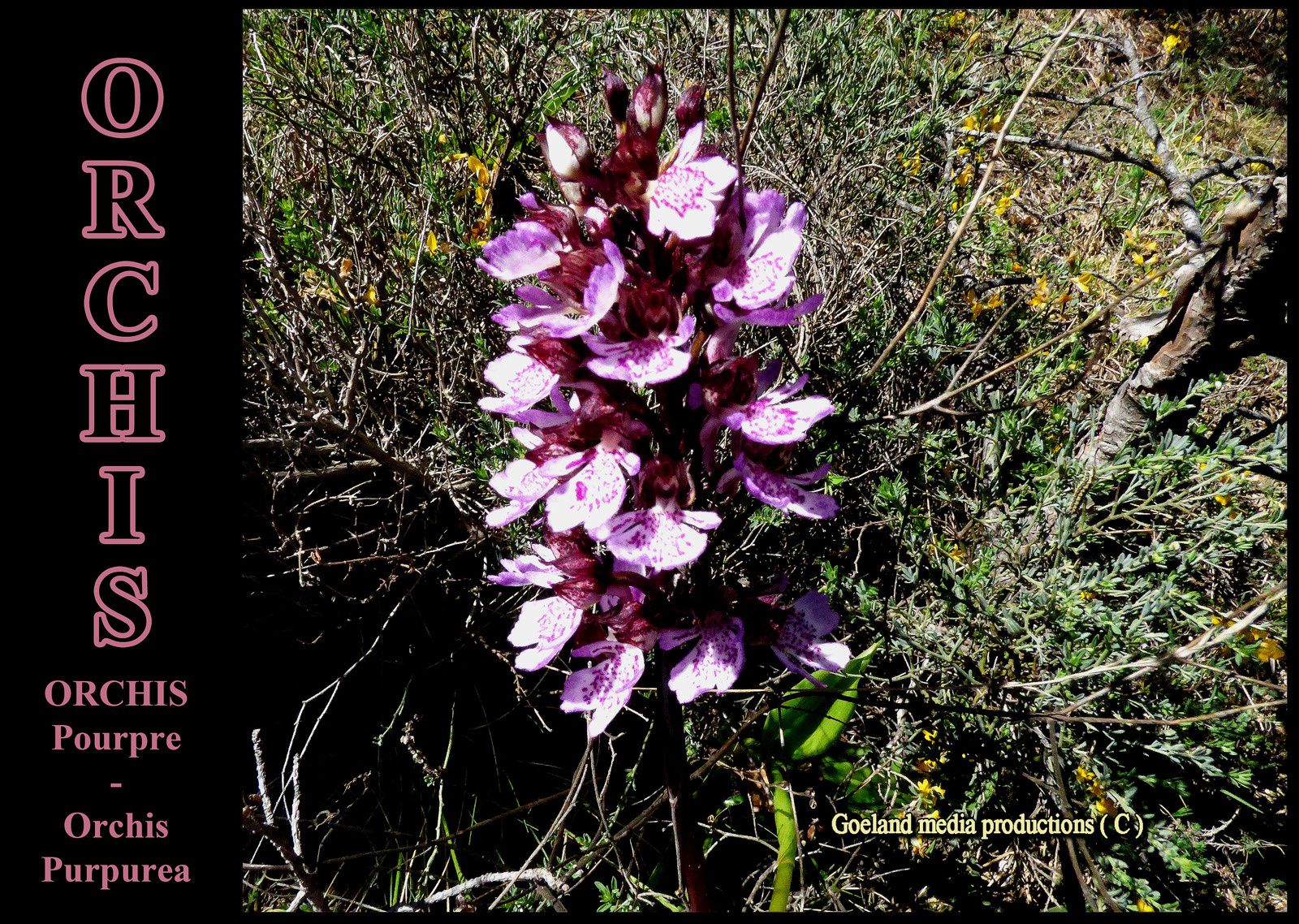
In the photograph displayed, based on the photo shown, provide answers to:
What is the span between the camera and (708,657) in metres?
1.05

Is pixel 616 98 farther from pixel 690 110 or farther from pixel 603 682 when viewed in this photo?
pixel 603 682

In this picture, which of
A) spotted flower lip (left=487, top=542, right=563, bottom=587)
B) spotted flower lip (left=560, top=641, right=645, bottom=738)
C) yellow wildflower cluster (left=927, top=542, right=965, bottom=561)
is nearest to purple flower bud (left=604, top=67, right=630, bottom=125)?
spotted flower lip (left=487, top=542, right=563, bottom=587)

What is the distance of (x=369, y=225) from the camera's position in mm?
2016

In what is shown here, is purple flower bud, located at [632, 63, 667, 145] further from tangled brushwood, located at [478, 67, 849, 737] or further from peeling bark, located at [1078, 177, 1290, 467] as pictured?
peeling bark, located at [1078, 177, 1290, 467]

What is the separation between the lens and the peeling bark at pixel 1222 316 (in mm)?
1599

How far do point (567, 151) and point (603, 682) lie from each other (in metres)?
0.67

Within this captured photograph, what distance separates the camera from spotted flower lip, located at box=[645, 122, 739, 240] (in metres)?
0.92

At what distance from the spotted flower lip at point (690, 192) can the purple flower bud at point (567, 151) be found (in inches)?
3.8

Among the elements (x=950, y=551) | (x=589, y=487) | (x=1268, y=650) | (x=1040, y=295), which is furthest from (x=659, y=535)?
(x=1040, y=295)

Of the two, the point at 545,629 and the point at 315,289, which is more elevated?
the point at 315,289

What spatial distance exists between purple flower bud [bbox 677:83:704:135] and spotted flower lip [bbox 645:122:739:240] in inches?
2.3

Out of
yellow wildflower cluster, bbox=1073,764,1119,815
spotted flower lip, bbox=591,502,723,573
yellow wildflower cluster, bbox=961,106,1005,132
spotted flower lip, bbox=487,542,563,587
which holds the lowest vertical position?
yellow wildflower cluster, bbox=1073,764,1119,815

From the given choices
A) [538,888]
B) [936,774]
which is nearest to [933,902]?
[936,774]

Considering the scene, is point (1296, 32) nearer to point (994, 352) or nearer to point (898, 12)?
point (994, 352)
